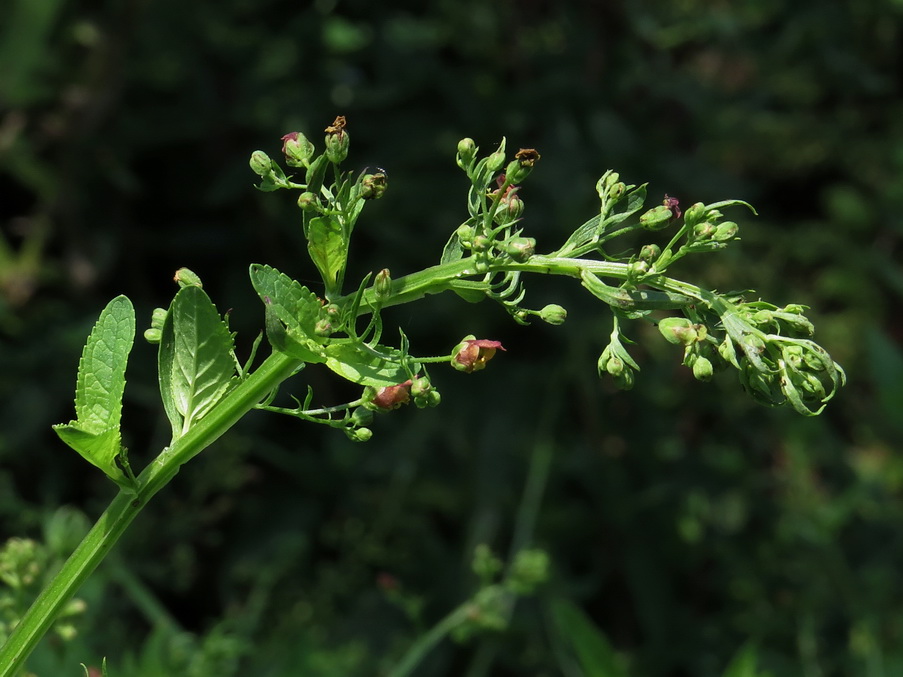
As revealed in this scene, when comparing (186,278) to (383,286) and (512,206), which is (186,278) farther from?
(512,206)

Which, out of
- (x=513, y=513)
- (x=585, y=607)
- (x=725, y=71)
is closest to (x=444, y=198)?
(x=513, y=513)

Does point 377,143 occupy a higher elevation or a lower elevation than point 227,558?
higher

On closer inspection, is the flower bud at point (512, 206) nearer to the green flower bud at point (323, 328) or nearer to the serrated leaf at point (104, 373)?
the green flower bud at point (323, 328)

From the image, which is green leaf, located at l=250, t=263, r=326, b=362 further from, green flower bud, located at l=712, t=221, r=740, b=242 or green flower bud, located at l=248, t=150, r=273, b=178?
green flower bud, located at l=712, t=221, r=740, b=242

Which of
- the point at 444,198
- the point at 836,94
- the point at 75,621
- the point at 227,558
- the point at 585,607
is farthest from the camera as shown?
the point at 836,94

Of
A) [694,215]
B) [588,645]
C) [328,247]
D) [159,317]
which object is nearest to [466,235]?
[328,247]

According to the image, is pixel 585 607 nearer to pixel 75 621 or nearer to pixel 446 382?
pixel 446 382

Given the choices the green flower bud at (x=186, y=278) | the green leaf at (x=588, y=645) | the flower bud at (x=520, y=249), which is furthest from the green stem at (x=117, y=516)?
the green leaf at (x=588, y=645)
